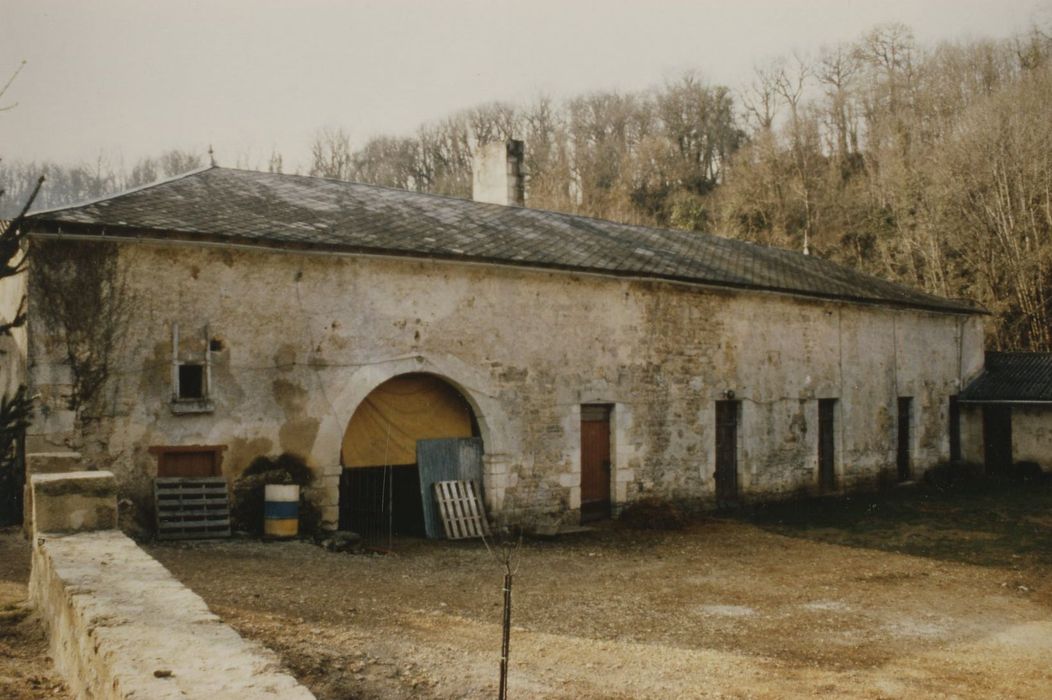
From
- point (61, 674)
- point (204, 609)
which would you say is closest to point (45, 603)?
point (61, 674)

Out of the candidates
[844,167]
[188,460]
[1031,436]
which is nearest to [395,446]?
[188,460]

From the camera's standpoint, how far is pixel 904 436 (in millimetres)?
19984

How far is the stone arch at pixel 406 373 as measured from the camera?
1093cm

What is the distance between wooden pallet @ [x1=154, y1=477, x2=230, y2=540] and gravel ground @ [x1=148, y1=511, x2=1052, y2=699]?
0.88 feet

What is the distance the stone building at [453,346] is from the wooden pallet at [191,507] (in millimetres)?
247

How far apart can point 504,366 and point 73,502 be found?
23.7 ft

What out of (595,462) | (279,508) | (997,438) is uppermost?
(595,462)

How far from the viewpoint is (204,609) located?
14.2 feet

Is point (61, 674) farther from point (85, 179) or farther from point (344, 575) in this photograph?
point (85, 179)

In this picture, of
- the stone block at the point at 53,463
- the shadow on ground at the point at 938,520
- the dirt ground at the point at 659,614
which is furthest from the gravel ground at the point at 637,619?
the stone block at the point at 53,463

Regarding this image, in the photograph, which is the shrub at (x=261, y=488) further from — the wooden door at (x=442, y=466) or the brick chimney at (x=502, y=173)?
the brick chimney at (x=502, y=173)

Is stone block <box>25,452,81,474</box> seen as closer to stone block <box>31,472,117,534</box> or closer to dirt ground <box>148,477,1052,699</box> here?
stone block <box>31,472,117,534</box>

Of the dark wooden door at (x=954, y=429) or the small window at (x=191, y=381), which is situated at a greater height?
the small window at (x=191, y=381)

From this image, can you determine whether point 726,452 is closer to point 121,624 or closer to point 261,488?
point 261,488
